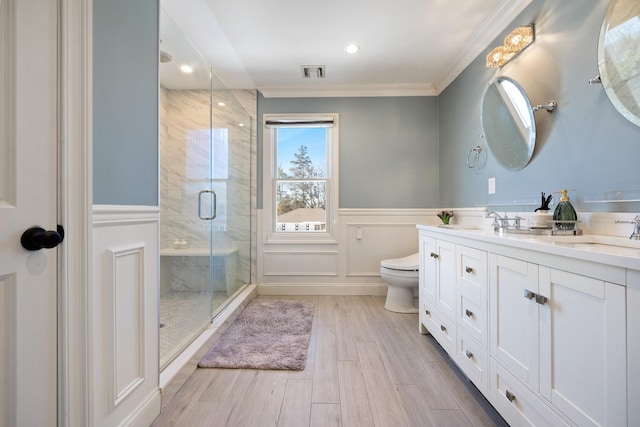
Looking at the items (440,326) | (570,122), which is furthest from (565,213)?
(440,326)

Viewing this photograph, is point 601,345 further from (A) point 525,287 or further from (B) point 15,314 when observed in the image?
(B) point 15,314

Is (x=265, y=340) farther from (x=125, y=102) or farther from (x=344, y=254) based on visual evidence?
(x=125, y=102)

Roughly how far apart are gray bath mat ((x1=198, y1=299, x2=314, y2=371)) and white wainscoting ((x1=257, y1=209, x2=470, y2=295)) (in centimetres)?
45

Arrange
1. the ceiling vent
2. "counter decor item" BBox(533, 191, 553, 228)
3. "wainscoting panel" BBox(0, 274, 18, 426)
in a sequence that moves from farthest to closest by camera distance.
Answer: the ceiling vent
"counter decor item" BBox(533, 191, 553, 228)
"wainscoting panel" BBox(0, 274, 18, 426)

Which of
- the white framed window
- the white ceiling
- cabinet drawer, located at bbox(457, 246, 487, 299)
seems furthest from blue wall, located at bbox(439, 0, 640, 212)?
the white framed window

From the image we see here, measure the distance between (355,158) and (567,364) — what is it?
2521 millimetres

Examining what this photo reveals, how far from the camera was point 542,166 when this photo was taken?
158cm

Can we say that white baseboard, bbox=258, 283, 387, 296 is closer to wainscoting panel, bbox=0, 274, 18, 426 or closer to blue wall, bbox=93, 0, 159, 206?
blue wall, bbox=93, 0, 159, 206

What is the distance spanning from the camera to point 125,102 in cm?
107

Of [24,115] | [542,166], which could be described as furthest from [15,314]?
[542,166]

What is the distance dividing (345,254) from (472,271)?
1799 mm

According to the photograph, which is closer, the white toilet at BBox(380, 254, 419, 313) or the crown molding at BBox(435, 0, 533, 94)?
the crown molding at BBox(435, 0, 533, 94)

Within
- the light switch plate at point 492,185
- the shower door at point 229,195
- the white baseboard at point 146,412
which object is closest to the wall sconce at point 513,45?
the light switch plate at point 492,185

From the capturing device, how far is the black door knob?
73 centimetres
